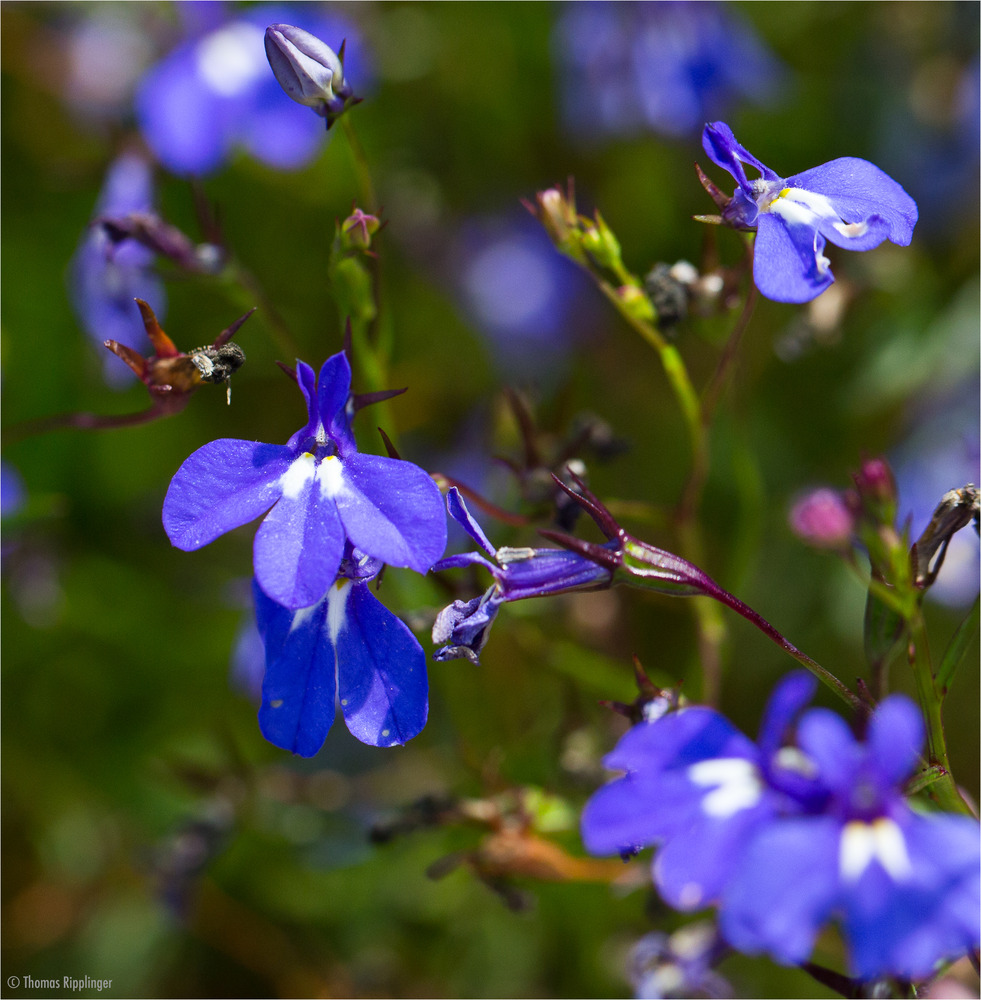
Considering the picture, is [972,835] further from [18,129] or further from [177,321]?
[18,129]

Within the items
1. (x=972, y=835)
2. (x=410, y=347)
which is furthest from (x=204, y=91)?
(x=972, y=835)

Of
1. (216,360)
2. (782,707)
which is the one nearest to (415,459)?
(216,360)

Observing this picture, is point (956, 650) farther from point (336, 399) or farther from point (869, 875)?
point (336, 399)

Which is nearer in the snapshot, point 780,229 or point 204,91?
point 780,229

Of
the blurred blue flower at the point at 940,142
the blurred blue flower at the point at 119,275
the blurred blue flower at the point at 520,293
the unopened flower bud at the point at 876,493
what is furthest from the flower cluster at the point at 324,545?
the blurred blue flower at the point at 940,142

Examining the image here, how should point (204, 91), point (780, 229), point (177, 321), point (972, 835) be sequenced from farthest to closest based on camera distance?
point (177, 321) → point (204, 91) → point (780, 229) → point (972, 835)

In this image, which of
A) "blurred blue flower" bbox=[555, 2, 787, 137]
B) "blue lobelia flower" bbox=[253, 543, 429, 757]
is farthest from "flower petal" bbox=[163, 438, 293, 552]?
"blurred blue flower" bbox=[555, 2, 787, 137]
